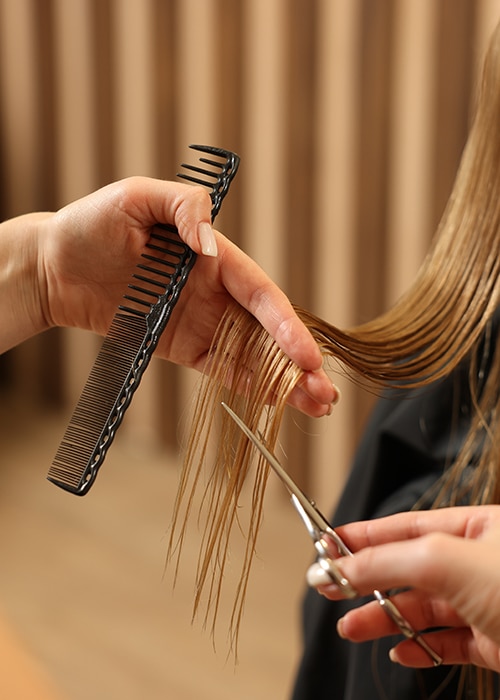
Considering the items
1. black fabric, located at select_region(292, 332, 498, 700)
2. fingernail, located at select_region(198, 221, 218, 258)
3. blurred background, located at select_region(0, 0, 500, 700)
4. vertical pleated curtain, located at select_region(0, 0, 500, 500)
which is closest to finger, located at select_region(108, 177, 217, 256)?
fingernail, located at select_region(198, 221, 218, 258)

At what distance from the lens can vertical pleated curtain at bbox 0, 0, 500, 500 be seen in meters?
2.09

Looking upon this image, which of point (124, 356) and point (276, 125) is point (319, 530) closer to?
point (124, 356)

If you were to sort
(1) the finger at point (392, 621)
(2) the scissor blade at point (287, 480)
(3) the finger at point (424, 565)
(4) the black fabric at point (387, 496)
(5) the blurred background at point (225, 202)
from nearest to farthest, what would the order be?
1. (3) the finger at point (424, 565)
2. (2) the scissor blade at point (287, 480)
3. (1) the finger at point (392, 621)
4. (4) the black fabric at point (387, 496)
5. (5) the blurred background at point (225, 202)

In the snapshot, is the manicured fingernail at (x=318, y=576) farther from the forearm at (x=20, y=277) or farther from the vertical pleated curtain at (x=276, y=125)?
the vertical pleated curtain at (x=276, y=125)

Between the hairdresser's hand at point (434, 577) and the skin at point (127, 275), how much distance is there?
0.43 ft

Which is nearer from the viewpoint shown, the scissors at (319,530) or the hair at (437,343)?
the scissors at (319,530)

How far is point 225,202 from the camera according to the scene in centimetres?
254

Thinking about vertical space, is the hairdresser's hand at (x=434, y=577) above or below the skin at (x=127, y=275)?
below

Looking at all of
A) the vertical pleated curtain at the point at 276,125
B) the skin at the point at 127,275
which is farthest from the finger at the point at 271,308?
the vertical pleated curtain at the point at 276,125

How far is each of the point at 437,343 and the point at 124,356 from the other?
1.14 ft

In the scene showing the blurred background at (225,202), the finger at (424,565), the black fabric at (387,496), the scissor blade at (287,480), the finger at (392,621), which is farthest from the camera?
the blurred background at (225,202)

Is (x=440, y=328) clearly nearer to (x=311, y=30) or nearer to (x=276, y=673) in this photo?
(x=276, y=673)

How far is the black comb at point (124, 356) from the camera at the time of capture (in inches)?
27.5

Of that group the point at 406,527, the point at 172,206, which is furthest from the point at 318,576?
the point at 172,206
